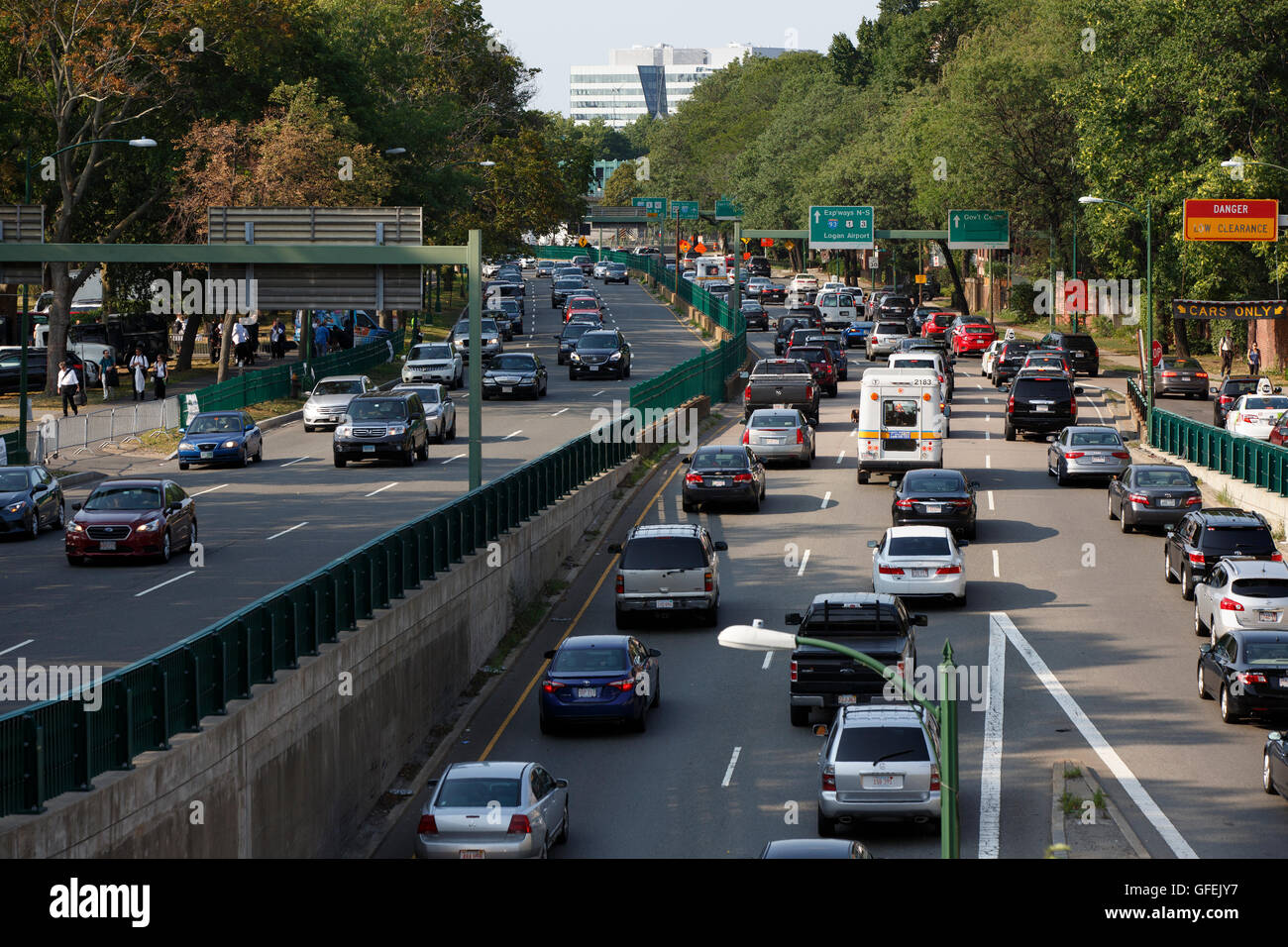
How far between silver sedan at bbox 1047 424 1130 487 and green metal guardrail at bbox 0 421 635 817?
17777mm

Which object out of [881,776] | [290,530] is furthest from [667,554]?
[881,776]

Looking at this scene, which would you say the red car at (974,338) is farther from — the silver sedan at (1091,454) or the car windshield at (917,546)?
the car windshield at (917,546)

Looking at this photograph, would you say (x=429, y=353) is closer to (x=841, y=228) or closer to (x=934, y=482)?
(x=934, y=482)

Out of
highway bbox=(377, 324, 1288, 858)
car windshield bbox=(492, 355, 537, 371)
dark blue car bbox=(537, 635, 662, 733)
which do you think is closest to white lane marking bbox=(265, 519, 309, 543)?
highway bbox=(377, 324, 1288, 858)

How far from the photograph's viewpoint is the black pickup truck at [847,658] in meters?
26.0

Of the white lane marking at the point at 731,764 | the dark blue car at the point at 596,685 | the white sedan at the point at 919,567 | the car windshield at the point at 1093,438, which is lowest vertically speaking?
the white lane marking at the point at 731,764

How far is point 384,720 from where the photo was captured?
82.3 feet

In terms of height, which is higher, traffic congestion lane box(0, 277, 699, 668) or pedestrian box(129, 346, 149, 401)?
pedestrian box(129, 346, 149, 401)

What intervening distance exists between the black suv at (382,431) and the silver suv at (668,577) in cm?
1473

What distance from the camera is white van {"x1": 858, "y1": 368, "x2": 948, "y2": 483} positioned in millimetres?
43812

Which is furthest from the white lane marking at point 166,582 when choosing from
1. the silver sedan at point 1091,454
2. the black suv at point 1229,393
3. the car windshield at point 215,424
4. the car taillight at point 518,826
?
the black suv at point 1229,393

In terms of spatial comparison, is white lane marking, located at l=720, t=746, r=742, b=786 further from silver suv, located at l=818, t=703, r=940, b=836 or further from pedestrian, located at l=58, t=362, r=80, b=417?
pedestrian, located at l=58, t=362, r=80, b=417

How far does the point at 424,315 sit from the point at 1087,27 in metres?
42.2
